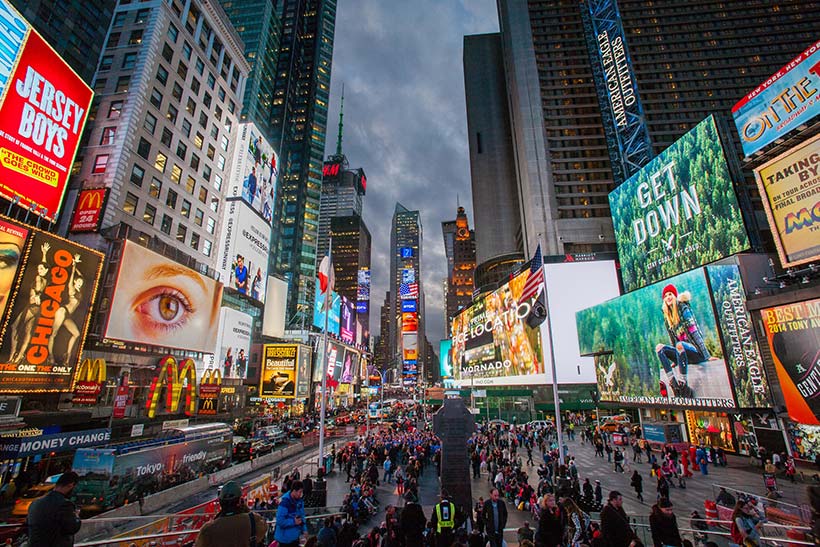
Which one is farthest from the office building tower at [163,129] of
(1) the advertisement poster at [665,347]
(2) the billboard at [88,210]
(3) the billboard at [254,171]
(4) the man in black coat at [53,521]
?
(1) the advertisement poster at [665,347]

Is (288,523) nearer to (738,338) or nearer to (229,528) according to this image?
(229,528)

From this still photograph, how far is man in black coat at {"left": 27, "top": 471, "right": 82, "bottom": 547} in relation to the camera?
4.39 metres

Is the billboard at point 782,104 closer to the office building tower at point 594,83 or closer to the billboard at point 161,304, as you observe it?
the billboard at point 161,304

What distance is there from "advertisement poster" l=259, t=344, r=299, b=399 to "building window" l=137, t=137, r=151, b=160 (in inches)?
1113

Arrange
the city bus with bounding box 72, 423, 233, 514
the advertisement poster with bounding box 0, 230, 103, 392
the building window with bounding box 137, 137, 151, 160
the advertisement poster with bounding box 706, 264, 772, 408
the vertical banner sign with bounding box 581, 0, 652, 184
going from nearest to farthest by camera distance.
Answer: the city bus with bounding box 72, 423, 233, 514
the advertisement poster with bounding box 0, 230, 103, 392
the advertisement poster with bounding box 706, 264, 772, 408
the building window with bounding box 137, 137, 151, 160
the vertical banner sign with bounding box 581, 0, 652, 184

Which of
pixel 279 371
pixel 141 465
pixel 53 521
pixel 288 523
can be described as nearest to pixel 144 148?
pixel 141 465

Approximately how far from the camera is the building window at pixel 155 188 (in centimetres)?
3691

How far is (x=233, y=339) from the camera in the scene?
172ft

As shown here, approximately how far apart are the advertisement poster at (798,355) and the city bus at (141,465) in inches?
1327

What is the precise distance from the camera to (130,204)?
3450 centimetres

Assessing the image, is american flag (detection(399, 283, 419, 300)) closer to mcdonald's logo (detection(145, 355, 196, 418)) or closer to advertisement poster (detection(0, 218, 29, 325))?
mcdonald's logo (detection(145, 355, 196, 418))

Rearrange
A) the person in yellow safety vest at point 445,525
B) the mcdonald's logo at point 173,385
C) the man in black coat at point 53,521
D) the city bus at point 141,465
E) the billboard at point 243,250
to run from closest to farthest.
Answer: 1. the man in black coat at point 53,521
2. the person in yellow safety vest at point 445,525
3. the city bus at point 141,465
4. the mcdonald's logo at point 173,385
5. the billboard at point 243,250

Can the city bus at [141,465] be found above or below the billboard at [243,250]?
below

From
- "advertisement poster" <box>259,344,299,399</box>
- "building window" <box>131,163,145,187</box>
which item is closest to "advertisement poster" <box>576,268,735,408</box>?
"advertisement poster" <box>259,344,299,399</box>
